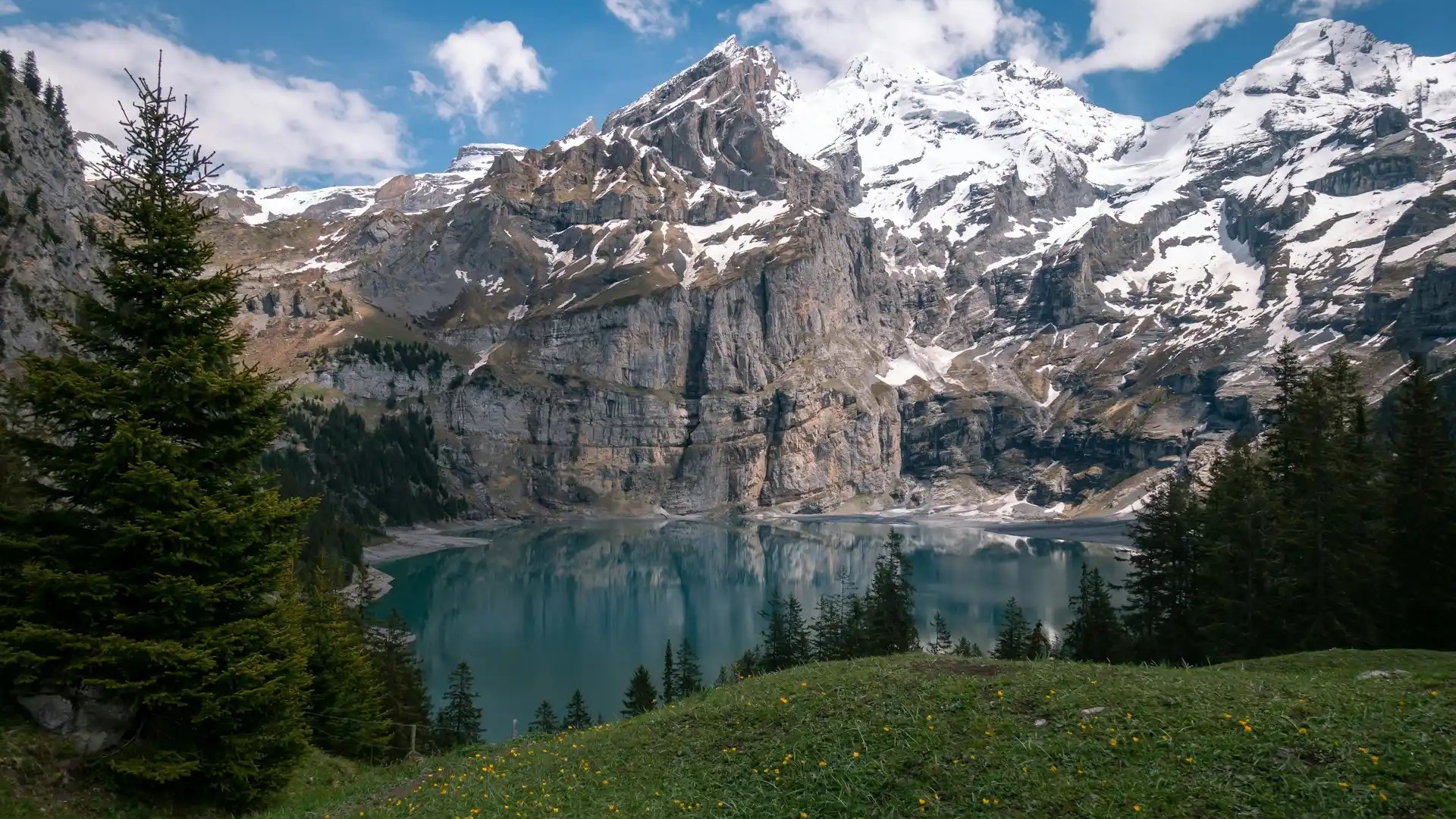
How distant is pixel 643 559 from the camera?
17825 cm

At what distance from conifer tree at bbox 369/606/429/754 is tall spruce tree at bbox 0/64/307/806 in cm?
2136

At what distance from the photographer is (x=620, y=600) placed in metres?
127

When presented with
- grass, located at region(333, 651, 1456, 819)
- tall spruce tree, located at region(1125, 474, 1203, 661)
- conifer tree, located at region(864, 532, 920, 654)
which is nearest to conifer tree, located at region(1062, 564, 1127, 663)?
tall spruce tree, located at region(1125, 474, 1203, 661)

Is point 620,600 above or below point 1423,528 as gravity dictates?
below

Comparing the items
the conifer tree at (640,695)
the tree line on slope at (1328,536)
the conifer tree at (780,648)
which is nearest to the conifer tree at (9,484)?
the tree line on slope at (1328,536)

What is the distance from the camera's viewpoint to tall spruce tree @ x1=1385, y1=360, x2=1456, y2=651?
27922mm

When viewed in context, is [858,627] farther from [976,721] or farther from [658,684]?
[976,721]

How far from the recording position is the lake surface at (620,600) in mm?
78375

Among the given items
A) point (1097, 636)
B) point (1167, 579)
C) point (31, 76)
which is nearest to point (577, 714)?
point (1097, 636)

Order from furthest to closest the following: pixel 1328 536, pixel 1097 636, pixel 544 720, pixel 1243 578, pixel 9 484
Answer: pixel 544 720 < pixel 1097 636 < pixel 1243 578 < pixel 1328 536 < pixel 9 484

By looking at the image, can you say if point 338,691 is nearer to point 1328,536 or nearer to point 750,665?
point 750,665

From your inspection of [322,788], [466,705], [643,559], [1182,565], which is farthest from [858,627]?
[643,559]

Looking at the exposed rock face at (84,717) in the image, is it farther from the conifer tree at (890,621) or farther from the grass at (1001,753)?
the conifer tree at (890,621)

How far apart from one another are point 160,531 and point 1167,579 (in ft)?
145
